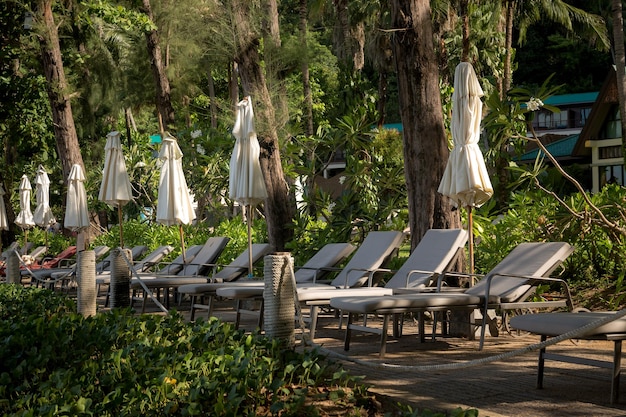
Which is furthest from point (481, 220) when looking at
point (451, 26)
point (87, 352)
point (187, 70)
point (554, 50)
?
point (554, 50)

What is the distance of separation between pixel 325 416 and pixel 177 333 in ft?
7.10

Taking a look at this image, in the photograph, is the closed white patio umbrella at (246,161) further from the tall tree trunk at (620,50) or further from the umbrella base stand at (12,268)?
the tall tree trunk at (620,50)

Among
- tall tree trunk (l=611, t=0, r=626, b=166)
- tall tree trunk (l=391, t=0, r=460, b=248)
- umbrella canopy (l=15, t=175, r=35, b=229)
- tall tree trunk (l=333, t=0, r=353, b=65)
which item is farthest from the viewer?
tall tree trunk (l=333, t=0, r=353, b=65)

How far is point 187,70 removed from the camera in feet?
90.9

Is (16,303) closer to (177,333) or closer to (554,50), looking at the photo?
(177,333)

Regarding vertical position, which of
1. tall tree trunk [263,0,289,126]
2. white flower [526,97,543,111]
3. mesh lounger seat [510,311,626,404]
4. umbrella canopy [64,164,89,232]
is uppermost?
tall tree trunk [263,0,289,126]

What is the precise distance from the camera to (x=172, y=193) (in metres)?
14.5

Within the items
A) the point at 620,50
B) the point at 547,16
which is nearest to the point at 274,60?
the point at 620,50

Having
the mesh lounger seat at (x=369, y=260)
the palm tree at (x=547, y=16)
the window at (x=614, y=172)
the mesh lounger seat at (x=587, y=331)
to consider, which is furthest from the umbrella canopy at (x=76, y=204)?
the window at (x=614, y=172)

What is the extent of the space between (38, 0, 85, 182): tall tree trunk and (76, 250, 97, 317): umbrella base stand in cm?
1328

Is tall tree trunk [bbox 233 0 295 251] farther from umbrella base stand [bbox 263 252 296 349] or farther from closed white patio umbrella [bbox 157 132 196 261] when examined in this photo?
umbrella base stand [bbox 263 252 296 349]

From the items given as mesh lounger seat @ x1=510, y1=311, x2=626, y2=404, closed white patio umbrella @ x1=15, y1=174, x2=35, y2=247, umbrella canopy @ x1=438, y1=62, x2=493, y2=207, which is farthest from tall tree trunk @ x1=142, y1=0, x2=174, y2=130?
mesh lounger seat @ x1=510, y1=311, x2=626, y2=404

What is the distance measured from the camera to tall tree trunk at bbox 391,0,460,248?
34.5ft

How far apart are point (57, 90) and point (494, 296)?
658 inches
